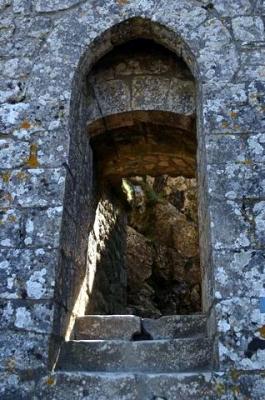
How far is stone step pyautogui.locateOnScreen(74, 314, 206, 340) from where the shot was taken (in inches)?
125

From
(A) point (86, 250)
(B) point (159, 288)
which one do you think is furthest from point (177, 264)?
(A) point (86, 250)

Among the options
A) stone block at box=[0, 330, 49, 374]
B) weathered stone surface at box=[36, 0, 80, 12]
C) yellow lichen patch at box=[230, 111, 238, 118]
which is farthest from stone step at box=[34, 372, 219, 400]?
weathered stone surface at box=[36, 0, 80, 12]

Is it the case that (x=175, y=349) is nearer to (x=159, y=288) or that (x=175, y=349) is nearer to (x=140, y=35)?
(x=140, y=35)

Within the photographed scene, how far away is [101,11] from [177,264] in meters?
6.81

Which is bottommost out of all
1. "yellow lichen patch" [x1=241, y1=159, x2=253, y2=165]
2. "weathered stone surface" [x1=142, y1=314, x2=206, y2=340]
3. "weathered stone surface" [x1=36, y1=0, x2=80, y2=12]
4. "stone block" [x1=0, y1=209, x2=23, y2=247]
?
"weathered stone surface" [x1=142, y1=314, x2=206, y2=340]

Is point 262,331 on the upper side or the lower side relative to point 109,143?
lower

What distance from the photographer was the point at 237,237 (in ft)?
8.70

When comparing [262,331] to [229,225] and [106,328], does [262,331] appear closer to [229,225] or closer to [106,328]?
[229,225]

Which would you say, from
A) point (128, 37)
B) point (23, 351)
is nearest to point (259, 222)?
point (23, 351)

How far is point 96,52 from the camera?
350 centimetres

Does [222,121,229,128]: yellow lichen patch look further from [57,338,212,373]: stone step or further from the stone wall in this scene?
the stone wall

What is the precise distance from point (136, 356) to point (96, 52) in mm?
2179

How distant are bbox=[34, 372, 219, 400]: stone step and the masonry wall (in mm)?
41

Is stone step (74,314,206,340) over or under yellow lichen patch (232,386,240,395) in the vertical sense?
over
